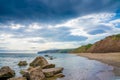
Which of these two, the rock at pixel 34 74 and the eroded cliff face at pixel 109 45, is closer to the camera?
the rock at pixel 34 74

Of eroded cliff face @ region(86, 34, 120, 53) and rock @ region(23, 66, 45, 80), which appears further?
eroded cliff face @ region(86, 34, 120, 53)

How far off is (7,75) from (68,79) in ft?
26.0

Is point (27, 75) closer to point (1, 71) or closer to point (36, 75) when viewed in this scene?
point (36, 75)

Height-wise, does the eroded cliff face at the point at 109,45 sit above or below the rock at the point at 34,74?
above

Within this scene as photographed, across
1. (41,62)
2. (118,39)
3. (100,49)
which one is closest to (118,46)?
(118,39)

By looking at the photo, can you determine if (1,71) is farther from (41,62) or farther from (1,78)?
(41,62)

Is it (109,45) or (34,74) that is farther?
(109,45)

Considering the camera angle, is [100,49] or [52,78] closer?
[52,78]

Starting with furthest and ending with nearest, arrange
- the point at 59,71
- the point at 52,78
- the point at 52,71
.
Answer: the point at 59,71 → the point at 52,71 → the point at 52,78

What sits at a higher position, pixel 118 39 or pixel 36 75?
pixel 118 39

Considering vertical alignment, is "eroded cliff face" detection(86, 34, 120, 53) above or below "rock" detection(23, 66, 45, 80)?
above

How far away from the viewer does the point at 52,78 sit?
25.6 m

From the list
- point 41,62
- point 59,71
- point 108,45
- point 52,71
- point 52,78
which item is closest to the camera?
point 52,78

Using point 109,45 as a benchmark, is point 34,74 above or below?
below
